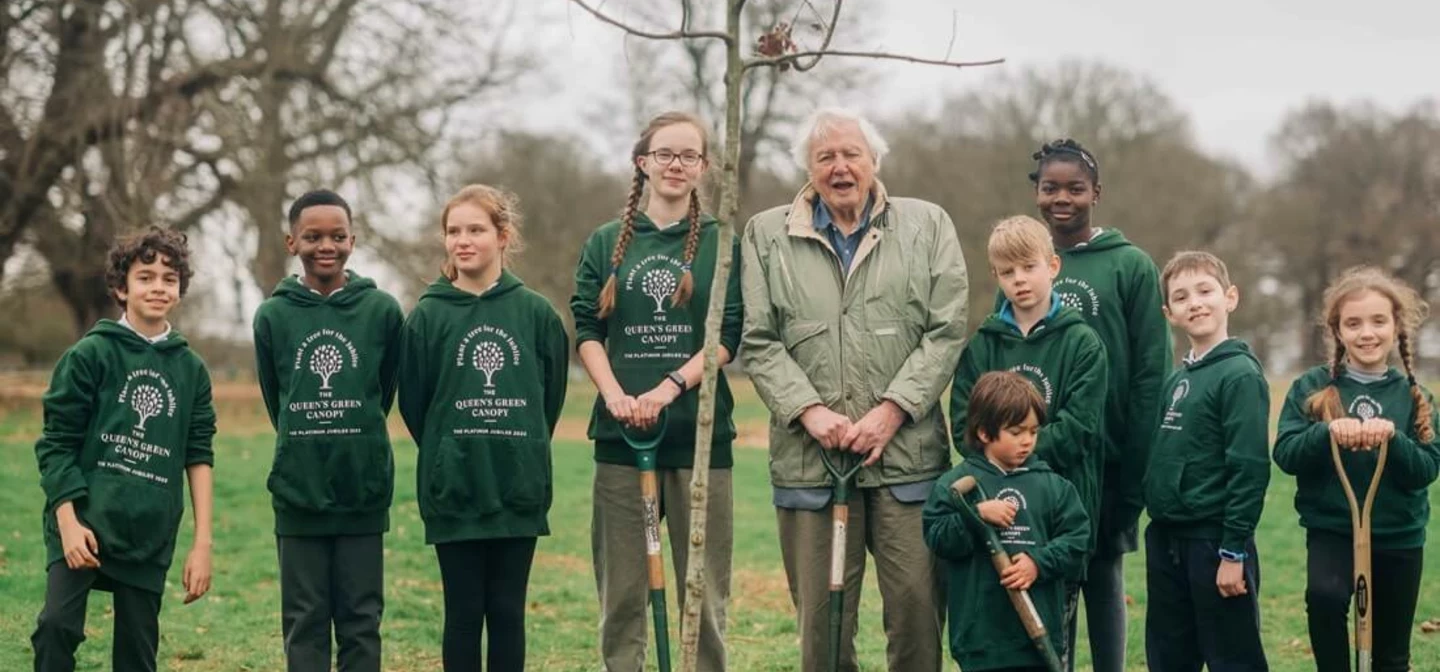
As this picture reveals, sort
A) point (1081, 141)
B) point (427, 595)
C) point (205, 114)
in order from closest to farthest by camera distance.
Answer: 1. point (427, 595)
2. point (205, 114)
3. point (1081, 141)

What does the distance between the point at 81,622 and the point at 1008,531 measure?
3042mm

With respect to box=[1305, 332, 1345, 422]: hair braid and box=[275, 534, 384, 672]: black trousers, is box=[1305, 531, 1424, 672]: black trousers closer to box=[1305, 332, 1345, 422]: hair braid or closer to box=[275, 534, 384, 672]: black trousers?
box=[1305, 332, 1345, 422]: hair braid

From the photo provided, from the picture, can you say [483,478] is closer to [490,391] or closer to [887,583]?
[490,391]

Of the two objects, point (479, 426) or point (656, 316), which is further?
point (656, 316)

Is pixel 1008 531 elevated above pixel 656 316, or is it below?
below

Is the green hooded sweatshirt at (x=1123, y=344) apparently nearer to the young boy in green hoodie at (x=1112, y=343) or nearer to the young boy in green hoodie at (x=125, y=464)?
the young boy in green hoodie at (x=1112, y=343)

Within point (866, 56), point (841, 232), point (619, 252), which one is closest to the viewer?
point (866, 56)

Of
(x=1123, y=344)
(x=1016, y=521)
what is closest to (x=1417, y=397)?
(x=1123, y=344)

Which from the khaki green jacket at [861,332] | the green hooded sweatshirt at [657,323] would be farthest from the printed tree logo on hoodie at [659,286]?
the khaki green jacket at [861,332]

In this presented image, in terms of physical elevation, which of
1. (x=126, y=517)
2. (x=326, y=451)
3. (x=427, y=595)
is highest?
(x=326, y=451)

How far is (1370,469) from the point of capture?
17.2 feet

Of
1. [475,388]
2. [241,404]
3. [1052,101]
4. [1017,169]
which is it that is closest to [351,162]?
[241,404]

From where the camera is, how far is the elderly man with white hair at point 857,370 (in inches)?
198

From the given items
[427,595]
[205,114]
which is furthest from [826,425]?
[205,114]
